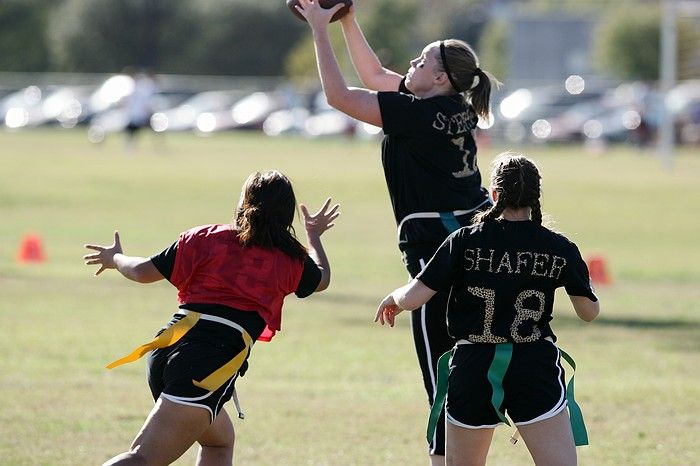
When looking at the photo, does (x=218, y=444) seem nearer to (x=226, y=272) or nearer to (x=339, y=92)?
(x=226, y=272)

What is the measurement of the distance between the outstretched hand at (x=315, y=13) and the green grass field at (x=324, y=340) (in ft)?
7.35

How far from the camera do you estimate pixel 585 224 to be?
2267cm

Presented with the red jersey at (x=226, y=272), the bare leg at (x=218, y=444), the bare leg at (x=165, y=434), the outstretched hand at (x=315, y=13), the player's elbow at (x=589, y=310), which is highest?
the outstretched hand at (x=315, y=13)

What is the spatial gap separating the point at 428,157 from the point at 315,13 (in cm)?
83

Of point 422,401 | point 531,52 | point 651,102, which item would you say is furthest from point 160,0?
point 422,401

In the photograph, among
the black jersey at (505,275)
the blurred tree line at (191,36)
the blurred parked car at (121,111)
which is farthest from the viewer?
the blurred tree line at (191,36)

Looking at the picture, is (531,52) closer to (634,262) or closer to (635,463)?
(634,262)

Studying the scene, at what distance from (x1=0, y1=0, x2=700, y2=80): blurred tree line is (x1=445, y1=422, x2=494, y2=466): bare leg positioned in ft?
199

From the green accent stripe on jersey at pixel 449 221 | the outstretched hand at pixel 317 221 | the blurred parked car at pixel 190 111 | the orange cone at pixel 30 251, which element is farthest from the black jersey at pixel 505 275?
the blurred parked car at pixel 190 111

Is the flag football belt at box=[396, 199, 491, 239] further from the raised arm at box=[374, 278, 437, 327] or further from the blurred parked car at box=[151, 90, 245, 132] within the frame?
the blurred parked car at box=[151, 90, 245, 132]

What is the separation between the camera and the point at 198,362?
539cm

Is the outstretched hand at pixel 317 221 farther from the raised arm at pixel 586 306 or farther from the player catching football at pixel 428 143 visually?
the raised arm at pixel 586 306

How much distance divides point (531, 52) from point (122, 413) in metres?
70.7

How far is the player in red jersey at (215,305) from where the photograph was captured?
17.6 feet
